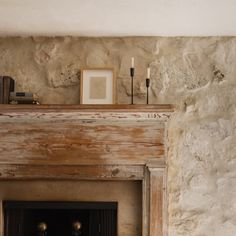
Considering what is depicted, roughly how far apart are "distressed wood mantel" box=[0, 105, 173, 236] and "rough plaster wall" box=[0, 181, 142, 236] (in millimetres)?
90

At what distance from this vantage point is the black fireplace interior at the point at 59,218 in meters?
2.80

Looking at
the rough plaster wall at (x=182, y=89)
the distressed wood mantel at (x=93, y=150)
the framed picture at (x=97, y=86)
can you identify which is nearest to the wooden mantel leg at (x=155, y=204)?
the distressed wood mantel at (x=93, y=150)

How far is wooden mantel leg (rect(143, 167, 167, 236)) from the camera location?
2676 millimetres

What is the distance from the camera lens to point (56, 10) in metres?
2.51

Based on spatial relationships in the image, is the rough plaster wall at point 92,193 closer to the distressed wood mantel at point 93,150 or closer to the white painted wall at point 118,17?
the distressed wood mantel at point 93,150

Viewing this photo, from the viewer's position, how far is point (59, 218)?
2.91m

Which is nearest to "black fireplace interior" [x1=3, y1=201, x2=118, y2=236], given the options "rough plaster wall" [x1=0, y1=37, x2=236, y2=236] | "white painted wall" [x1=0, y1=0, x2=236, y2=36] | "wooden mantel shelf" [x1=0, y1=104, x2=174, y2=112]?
"rough plaster wall" [x1=0, y1=37, x2=236, y2=236]

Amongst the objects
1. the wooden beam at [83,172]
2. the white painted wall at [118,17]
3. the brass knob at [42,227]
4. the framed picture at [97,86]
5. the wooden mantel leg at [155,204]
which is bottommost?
the brass knob at [42,227]

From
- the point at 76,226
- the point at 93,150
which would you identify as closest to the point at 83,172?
the point at 93,150

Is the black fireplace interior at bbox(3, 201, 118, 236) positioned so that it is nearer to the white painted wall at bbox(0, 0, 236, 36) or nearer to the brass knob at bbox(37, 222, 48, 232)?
the brass knob at bbox(37, 222, 48, 232)

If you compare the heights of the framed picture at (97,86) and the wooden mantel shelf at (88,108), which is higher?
the framed picture at (97,86)

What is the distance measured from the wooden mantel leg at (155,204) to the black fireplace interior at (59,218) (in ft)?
0.70

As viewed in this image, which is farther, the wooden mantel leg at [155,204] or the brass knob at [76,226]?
the brass knob at [76,226]

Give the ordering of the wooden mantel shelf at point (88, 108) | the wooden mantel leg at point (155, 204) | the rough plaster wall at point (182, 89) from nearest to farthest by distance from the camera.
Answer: the wooden mantel shelf at point (88, 108)
the wooden mantel leg at point (155, 204)
the rough plaster wall at point (182, 89)
